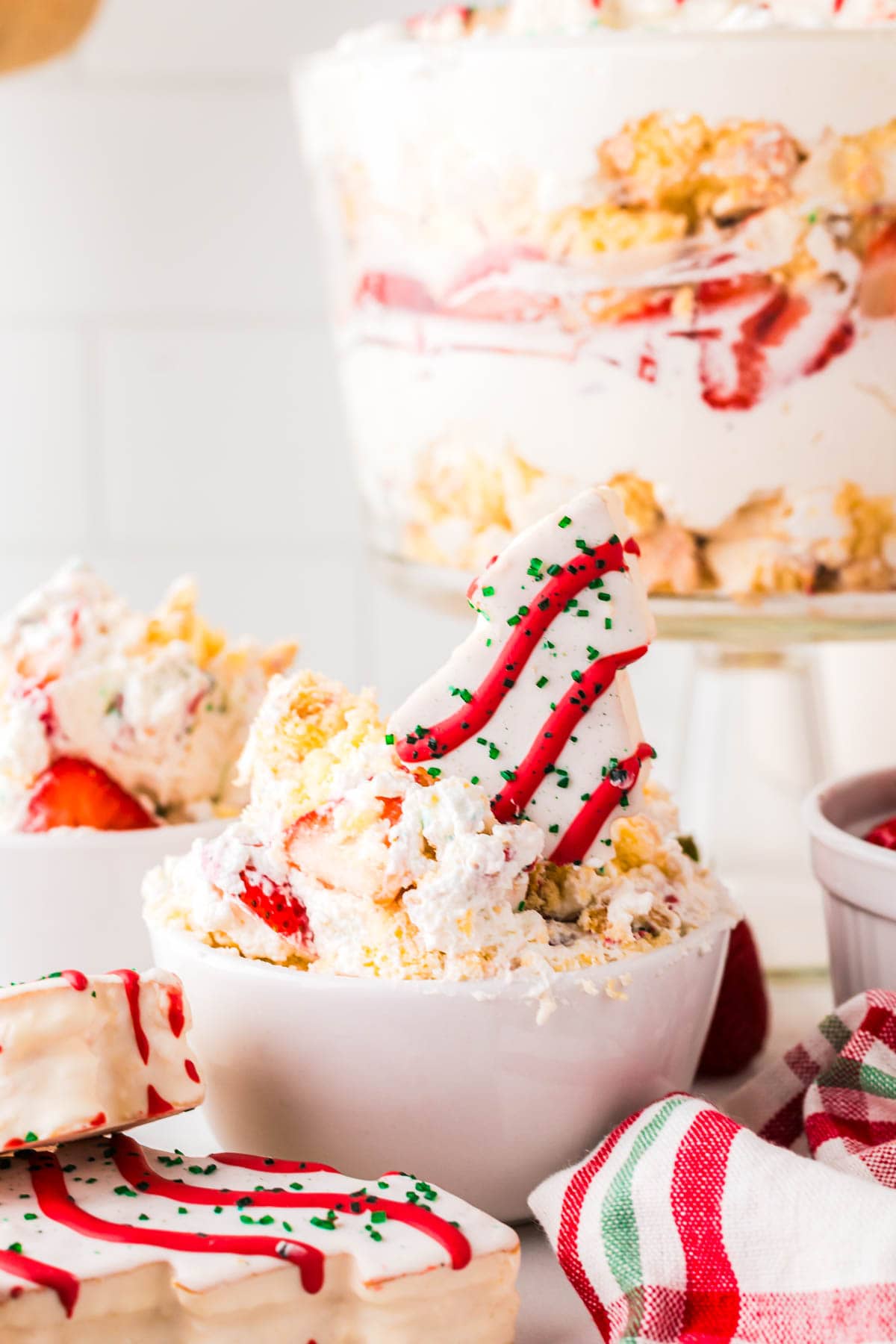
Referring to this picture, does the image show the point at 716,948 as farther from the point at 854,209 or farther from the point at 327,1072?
the point at 854,209

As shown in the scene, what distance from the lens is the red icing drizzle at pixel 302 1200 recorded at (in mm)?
449

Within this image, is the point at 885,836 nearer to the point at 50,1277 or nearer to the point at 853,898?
the point at 853,898

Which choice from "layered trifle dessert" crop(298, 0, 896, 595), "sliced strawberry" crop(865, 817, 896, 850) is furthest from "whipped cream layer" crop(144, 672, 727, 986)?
"layered trifle dessert" crop(298, 0, 896, 595)

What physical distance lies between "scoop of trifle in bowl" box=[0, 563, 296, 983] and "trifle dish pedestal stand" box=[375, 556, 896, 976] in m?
0.18

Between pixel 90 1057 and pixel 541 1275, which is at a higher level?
pixel 90 1057

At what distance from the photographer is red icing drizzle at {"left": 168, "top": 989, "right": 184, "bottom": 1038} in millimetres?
509

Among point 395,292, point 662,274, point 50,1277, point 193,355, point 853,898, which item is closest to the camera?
point 50,1277

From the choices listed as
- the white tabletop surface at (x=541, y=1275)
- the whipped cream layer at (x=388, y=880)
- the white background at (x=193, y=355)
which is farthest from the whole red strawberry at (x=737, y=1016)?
the white background at (x=193, y=355)

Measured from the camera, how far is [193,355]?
1.50m

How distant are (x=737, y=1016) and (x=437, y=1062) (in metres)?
0.22

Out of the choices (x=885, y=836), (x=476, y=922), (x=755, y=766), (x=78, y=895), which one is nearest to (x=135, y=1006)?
(x=476, y=922)

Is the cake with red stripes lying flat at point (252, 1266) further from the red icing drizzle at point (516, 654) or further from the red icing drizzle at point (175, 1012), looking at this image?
the red icing drizzle at point (516, 654)

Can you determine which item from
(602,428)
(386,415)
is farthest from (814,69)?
(386,415)

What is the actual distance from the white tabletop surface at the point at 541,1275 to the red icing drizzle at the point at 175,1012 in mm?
143
